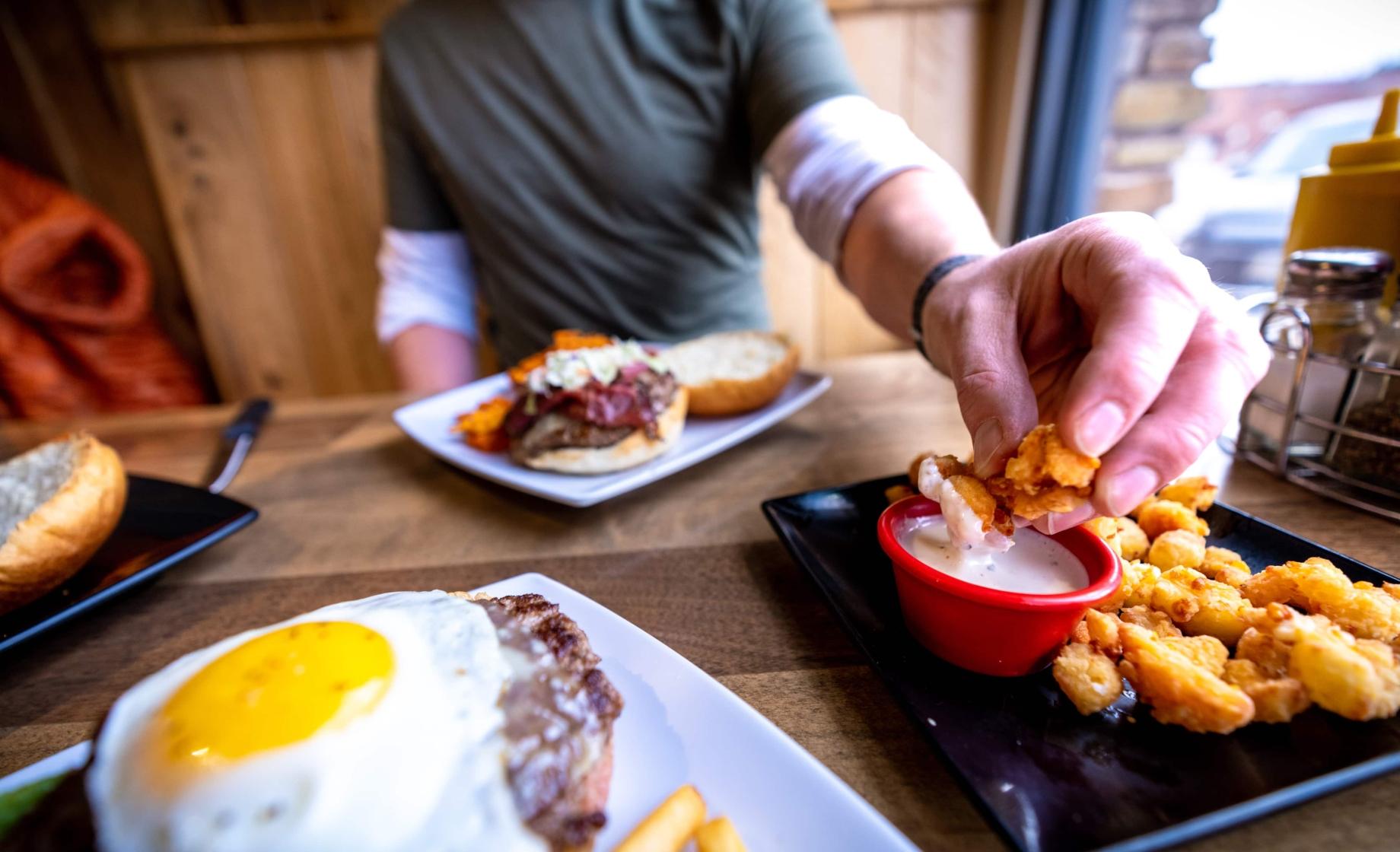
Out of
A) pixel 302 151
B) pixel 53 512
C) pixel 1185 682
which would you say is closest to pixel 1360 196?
pixel 1185 682

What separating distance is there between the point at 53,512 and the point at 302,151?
3.19 m

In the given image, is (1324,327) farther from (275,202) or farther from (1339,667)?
(275,202)

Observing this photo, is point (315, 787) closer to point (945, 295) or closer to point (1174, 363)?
point (1174, 363)

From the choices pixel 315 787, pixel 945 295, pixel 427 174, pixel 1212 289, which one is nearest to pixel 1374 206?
pixel 1212 289

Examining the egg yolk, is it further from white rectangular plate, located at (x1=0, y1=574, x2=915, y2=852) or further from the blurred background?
the blurred background

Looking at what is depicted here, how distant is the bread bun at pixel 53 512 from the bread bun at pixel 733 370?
1.26m

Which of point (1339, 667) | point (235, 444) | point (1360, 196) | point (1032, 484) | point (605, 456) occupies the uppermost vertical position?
point (1360, 196)

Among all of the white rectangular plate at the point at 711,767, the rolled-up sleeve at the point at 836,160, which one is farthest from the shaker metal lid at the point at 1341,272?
the white rectangular plate at the point at 711,767

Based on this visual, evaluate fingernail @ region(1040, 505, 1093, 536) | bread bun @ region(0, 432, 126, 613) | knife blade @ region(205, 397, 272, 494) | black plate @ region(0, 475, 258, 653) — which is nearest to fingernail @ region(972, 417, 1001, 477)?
fingernail @ region(1040, 505, 1093, 536)

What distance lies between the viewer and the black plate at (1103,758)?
61cm

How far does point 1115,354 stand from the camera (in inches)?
30.0

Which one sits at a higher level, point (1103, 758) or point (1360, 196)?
point (1360, 196)

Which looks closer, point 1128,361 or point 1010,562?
point 1128,361

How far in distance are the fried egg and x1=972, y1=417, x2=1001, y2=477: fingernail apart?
0.68 meters
